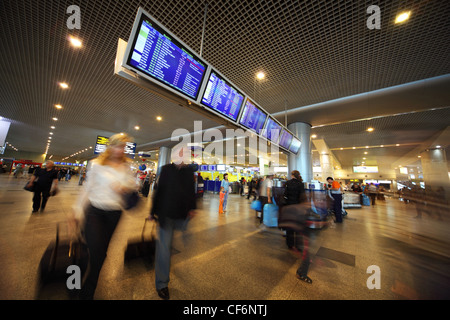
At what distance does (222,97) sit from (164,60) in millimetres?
1478

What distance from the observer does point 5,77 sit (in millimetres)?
6188

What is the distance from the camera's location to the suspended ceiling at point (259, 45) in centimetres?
332

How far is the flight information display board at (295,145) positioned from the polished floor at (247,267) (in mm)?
3819

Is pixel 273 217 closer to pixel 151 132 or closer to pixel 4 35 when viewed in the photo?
pixel 4 35

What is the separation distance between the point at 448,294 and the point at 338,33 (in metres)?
4.81

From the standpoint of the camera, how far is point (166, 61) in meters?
2.74

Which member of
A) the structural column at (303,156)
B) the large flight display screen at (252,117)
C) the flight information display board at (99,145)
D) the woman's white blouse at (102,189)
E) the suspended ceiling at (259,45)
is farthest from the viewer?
the flight information display board at (99,145)

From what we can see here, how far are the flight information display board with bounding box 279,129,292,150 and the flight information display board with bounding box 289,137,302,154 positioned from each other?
31 centimetres

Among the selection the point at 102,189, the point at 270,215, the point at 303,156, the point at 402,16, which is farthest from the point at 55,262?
the point at 303,156

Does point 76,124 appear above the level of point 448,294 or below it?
above

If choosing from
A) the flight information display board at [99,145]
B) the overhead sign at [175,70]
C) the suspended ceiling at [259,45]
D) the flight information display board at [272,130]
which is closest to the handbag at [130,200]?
the overhead sign at [175,70]

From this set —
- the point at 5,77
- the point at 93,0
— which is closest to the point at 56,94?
the point at 5,77

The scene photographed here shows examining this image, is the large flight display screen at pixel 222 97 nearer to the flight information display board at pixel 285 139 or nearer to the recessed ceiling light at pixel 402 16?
the flight information display board at pixel 285 139

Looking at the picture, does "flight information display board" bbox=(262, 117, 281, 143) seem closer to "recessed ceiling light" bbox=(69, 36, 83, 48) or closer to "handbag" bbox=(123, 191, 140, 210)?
"handbag" bbox=(123, 191, 140, 210)
